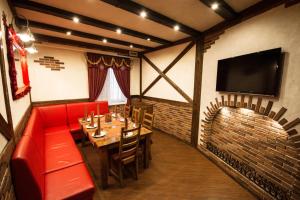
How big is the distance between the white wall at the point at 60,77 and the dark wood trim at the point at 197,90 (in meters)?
3.31

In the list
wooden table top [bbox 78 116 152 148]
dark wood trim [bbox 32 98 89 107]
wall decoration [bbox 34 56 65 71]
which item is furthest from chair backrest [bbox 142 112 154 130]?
wall decoration [bbox 34 56 65 71]

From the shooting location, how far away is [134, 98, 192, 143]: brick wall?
370 cm

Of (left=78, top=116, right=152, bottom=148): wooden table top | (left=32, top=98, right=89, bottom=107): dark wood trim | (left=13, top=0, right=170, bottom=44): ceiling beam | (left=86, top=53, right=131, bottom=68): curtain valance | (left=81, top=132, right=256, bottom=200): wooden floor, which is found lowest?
(left=81, top=132, right=256, bottom=200): wooden floor

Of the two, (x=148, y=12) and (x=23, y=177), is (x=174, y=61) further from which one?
(x=23, y=177)

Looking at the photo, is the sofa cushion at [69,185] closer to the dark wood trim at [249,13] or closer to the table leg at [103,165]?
the table leg at [103,165]

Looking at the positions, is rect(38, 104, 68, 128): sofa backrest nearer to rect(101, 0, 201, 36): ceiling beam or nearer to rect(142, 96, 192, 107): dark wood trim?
rect(142, 96, 192, 107): dark wood trim

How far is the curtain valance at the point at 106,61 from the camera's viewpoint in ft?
14.3

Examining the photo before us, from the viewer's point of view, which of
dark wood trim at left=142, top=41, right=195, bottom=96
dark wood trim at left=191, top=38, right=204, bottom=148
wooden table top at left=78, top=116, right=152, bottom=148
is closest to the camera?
wooden table top at left=78, top=116, right=152, bottom=148

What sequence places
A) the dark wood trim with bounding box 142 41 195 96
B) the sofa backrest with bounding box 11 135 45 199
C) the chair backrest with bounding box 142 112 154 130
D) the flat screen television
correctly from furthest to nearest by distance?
the dark wood trim with bounding box 142 41 195 96 → the chair backrest with bounding box 142 112 154 130 → the flat screen television → the sofa backrest with bounding box 11 135 45 199

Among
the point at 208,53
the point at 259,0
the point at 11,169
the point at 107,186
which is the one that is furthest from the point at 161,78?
the point at 11,169

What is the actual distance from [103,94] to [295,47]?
4.64 metres

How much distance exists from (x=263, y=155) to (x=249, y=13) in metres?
2.19

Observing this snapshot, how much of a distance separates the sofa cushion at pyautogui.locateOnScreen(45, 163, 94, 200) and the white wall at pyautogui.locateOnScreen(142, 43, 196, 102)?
2793 millimetres

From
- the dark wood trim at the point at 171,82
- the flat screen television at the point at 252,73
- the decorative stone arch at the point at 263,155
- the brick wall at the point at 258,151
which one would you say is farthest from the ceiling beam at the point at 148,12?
the brick wall at the point at 258,151
